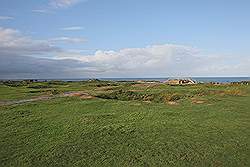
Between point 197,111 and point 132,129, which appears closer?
point 132,129

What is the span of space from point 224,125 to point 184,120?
332 cm

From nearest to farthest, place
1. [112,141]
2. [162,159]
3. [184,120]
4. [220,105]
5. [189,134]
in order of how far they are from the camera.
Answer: [162,159] < [112,141] < [189,134] < [184,120] < [220,105]

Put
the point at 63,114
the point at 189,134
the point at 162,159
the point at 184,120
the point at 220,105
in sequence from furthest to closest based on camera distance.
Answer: the point at 220,105
the point at 63,114
the point at 184,120
the point at 189,134
the point at 162,159

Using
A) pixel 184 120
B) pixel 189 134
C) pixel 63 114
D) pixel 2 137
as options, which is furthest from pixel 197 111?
pixel 2 137

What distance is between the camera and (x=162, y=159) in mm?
17250

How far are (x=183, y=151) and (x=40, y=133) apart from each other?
9868 mm

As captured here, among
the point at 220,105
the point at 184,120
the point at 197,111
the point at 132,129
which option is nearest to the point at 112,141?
the point at 132,129

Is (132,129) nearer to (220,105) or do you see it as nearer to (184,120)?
(184,120)

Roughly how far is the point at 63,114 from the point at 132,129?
9.12m

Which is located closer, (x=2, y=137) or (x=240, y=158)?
(x=240, y=158)

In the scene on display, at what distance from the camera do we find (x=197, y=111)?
102ft

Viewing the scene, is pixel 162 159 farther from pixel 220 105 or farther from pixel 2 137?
pixel 220 105

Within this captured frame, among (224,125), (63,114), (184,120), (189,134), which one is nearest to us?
(189,134)

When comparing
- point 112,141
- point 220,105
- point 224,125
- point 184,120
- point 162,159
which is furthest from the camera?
point 220,105
